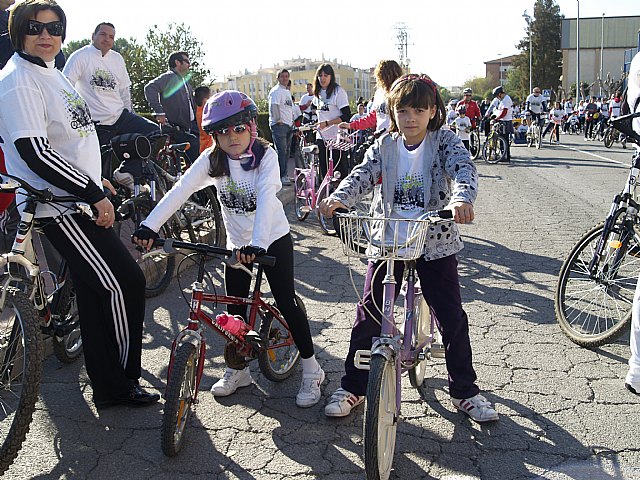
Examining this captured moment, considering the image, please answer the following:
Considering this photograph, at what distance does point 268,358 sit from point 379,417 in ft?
4.41

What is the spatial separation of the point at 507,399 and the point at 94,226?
8.34ft

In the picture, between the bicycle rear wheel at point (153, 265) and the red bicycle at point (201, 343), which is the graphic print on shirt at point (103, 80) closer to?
the bicycle rear wheel at point (153, 265)

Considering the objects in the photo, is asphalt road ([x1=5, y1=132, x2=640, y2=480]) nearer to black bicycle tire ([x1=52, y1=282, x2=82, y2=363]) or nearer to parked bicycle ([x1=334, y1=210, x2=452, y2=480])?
black bicycle tire ([x1=52, y1=282, x2=82, y2=363])

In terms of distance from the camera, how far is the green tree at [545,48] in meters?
91.6

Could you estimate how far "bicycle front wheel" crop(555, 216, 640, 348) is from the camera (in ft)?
14.7

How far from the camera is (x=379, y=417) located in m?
2.87

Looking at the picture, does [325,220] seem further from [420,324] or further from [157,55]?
[157,55]

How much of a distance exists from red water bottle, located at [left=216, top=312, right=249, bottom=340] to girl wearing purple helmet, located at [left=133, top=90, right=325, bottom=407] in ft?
0.91

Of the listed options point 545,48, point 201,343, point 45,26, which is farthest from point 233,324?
point 545,48

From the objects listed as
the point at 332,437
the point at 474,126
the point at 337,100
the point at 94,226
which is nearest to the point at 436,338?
the point at 332,437

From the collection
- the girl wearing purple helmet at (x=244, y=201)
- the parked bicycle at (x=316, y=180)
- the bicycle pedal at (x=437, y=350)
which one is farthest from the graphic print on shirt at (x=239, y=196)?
the parked bicycle at (x=316, y=180)

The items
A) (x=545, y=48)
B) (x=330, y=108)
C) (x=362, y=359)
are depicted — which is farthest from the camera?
(x=545, y=48)

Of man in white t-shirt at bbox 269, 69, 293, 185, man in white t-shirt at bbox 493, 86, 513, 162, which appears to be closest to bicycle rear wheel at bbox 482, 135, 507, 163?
man in white t-shirt at bbox 493, 86, 513, 162

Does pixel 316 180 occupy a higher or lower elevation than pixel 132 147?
lower
